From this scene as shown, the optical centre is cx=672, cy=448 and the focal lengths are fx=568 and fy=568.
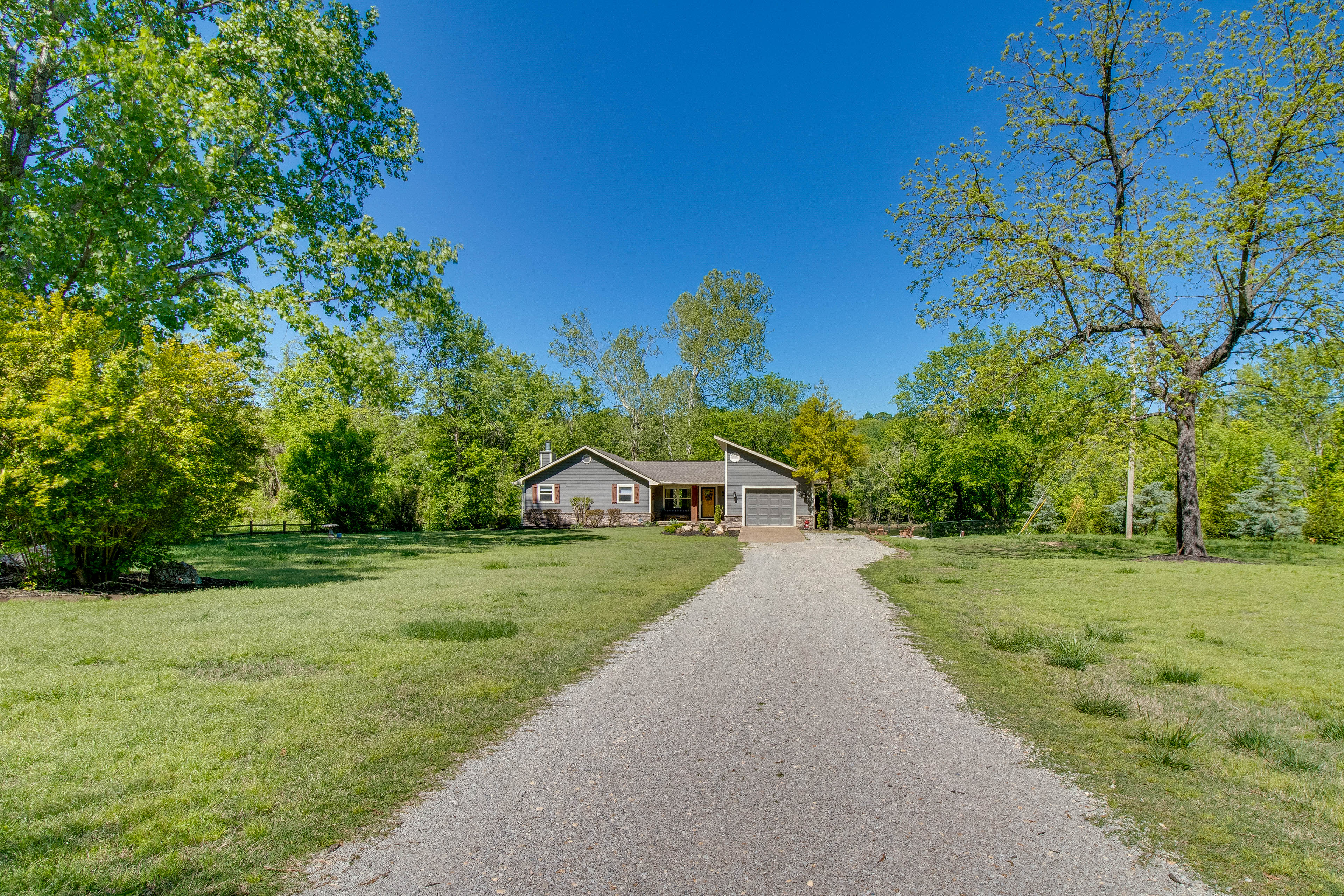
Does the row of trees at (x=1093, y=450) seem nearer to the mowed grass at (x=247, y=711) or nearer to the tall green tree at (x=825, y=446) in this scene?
the tall green tree at (x=825, y=446)

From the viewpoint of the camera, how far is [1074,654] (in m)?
6.12

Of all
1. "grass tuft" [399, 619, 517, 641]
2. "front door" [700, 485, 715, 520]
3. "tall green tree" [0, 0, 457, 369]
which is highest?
"tall green tree" [0, 0, 457, 369]

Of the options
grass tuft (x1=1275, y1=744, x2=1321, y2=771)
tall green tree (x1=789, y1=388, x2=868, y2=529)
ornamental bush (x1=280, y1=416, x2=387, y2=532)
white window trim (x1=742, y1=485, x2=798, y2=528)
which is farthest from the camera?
white window trim (x1=742, y1=485, x2=798, y2=528)

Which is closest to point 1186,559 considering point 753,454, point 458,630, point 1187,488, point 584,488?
point 1187,488

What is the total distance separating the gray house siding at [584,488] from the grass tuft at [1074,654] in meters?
27.0

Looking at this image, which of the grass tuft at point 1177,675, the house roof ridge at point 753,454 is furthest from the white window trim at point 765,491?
the grass tuft at point 1177,675

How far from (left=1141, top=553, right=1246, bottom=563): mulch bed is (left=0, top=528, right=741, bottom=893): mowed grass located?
14.1 m

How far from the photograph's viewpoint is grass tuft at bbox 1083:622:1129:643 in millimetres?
6887

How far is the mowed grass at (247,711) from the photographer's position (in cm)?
276

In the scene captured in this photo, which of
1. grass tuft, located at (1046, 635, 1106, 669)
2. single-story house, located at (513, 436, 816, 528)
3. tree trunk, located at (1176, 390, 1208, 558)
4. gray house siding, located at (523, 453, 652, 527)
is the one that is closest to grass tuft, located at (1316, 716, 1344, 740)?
grass tuft, located at (1046, 635, 1106, 669)

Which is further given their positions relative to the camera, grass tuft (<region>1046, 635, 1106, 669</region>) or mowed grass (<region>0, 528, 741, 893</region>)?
grass tuft (<region>1046, 635, 1106, 669</region>)

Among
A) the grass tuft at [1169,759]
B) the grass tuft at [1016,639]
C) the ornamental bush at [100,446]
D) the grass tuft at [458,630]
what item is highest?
the ornamental bush at [100,446]

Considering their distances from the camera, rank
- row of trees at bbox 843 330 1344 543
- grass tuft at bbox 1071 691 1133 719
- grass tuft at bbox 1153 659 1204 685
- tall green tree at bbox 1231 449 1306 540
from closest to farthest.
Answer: grass tuft at bbox 1071 691 1133 719 → grass tuft at bbox 1153 659 1204 685 → row of trees at bbox 843 330 1344 543 → tall green tree at bbox 1231 449 1306 540

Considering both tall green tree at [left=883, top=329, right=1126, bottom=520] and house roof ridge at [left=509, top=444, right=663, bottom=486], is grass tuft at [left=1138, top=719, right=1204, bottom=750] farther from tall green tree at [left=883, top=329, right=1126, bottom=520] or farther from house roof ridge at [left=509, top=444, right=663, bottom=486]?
house roof ridge at [left=509, top=444, right=663, bottom=486]
